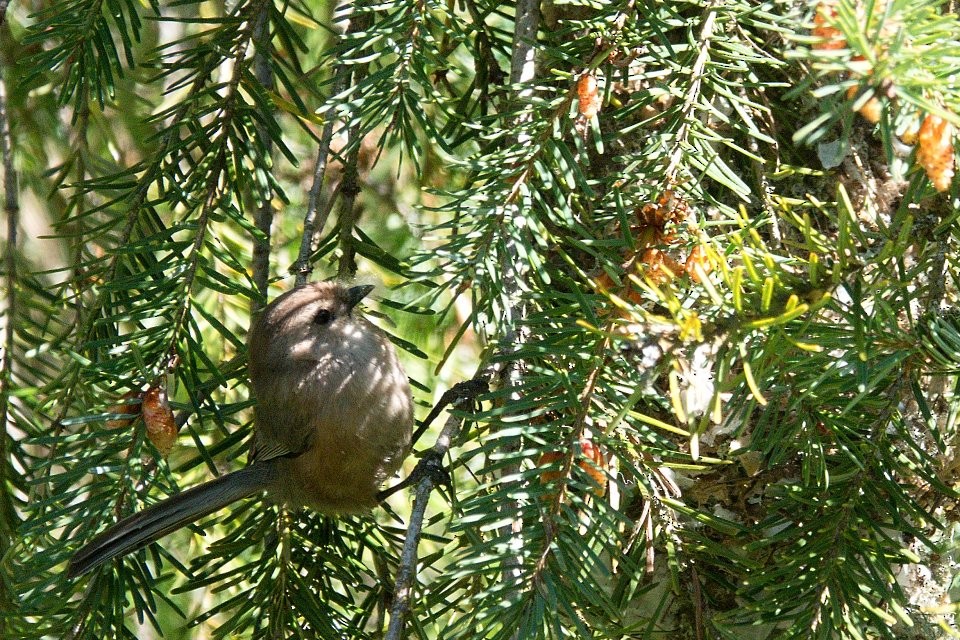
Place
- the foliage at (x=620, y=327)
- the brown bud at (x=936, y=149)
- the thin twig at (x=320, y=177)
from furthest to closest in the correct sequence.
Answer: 1. the thin twig at (x=320, y=177)
2. the foliage at (x=620, y=327)
3. the brown bud at (x=936, y=149)

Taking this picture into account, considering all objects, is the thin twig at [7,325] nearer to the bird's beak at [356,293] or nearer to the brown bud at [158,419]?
the brown bud at [158,419]

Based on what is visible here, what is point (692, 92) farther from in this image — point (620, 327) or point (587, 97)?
point (620, 327)

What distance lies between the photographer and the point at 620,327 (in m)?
0.99

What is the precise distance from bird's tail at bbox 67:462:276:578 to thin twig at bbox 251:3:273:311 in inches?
15.9

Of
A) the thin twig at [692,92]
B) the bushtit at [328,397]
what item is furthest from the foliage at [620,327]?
the bushtit at [328,397]

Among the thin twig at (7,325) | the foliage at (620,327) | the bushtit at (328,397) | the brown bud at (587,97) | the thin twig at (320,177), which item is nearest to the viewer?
the foliage at (620,327)

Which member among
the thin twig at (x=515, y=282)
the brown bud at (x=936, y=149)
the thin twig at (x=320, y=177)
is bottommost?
the brown bud at (x=936, y=149)

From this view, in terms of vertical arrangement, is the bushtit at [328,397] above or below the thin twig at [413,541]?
above

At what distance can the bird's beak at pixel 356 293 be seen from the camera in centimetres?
243

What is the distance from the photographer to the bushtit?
2.25 metres

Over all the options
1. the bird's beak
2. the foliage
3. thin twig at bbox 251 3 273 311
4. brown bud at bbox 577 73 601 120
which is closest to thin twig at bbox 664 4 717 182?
the foliage

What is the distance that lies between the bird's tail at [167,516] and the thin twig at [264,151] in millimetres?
404

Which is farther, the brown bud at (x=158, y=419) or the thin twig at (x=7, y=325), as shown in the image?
the thin twig at (x=7, y=325)

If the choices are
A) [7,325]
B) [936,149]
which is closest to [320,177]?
[7,325]
